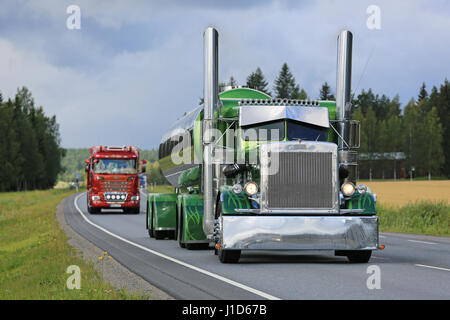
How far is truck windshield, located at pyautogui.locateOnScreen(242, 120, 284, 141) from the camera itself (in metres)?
15.1

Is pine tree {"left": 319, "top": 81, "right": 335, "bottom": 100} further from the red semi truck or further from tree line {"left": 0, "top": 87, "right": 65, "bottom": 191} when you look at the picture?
the red semi truck

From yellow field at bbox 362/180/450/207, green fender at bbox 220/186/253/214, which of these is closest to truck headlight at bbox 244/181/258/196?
green fender at bbox 220/186/253/214

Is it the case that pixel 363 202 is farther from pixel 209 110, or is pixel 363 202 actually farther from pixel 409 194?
pixel 409 194

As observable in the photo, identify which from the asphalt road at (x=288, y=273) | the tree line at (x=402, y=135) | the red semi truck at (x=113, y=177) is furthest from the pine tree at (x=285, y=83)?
the asphalt road at (x=288, y=273)

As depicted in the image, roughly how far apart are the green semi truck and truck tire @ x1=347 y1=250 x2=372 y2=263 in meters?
0.02

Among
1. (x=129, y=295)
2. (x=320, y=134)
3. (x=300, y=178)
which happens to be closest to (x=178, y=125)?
(x=320, y=134)

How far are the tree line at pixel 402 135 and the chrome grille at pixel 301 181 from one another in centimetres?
11030

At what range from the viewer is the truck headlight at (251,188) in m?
14.0

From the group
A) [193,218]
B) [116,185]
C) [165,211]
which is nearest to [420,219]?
[165,211]

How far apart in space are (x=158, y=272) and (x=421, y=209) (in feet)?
63.1

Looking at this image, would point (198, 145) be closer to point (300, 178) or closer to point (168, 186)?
point (300, 178)

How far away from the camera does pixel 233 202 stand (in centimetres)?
1407

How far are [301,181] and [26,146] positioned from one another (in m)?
122
